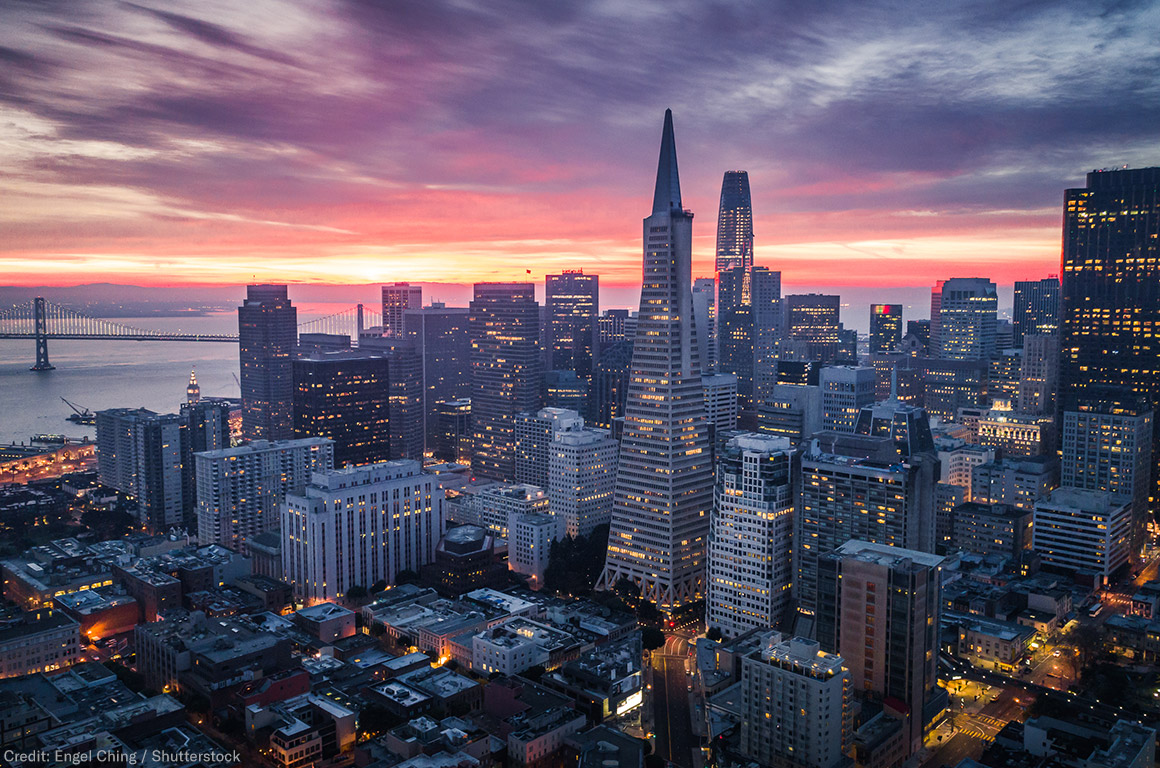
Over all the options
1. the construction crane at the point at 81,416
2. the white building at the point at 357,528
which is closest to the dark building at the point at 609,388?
the white building at the point at 357,528

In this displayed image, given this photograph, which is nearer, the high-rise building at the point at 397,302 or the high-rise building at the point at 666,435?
the high-rise building at the point at 666,435

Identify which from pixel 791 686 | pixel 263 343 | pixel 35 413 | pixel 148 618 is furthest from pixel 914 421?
pixel 35 413

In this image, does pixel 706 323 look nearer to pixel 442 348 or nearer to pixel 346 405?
pixel 442 348

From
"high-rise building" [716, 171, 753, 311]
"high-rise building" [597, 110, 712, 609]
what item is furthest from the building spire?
"high-rise building" [716, 171, 753, 311]

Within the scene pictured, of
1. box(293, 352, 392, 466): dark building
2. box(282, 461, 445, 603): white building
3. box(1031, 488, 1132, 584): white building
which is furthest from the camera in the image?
box(293, 352, 392, 466): dark building

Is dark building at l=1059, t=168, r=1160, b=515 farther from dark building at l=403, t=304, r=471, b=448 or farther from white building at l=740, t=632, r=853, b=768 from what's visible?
dark building at l=403, t=304, r=471, b=448

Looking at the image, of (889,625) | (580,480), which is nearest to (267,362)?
(580,480)

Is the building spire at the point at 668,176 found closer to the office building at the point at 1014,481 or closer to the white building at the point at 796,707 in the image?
the white building at the point at 796,707

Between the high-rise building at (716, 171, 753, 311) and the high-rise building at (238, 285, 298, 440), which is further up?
the high-rise building at (716, 171, 753, 311)
